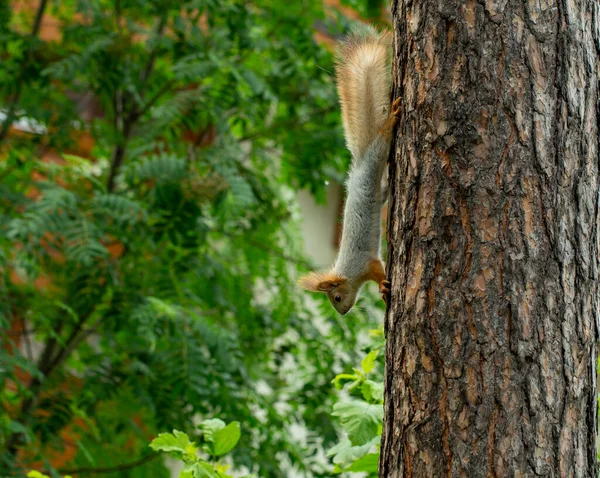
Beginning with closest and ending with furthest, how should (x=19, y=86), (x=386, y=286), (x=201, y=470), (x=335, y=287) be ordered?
(x=201, y=470) → (x=386, y=286) → (x=335, y=287) → (x=19, y=86)

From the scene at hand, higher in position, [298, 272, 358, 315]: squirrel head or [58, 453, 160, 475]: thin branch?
[298, 272, 358, 315]: squirrel head

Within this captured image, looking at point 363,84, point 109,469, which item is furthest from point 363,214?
point 109,469

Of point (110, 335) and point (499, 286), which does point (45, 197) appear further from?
point (499, 286)

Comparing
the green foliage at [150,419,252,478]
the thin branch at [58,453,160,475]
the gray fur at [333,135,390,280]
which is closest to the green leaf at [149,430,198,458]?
the green foliage at [150,419,252,478]

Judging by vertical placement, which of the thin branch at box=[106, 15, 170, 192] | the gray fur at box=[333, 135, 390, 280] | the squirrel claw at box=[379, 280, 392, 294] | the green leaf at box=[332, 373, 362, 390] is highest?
the thin branch at box=[106, 15, 170, 192]

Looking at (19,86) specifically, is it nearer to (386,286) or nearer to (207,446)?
(207,446)

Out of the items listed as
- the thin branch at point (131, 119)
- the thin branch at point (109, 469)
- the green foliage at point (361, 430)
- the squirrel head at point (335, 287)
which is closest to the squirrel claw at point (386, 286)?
the green foliage at point (361, 430)

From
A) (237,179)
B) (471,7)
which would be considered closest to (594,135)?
(471,7)

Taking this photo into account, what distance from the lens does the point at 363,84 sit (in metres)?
2.14

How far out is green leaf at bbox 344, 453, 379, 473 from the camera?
2096 millimetres

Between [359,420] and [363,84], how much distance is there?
35.4 inches

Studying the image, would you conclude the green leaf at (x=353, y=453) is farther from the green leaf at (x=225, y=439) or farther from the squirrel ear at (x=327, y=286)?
the squirrel ear at (x=327, y=286)

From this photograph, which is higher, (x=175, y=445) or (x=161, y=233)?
(x=161, y=233)

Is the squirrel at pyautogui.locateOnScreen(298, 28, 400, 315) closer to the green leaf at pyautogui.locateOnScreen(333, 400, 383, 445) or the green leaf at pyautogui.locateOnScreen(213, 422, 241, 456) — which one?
the green leaf at pyautogui.locateOnScreen(333, 400, 383, 445)
